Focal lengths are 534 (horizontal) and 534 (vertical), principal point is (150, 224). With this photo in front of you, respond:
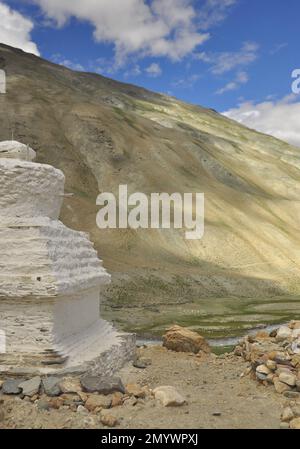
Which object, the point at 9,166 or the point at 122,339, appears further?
the point at 122,339

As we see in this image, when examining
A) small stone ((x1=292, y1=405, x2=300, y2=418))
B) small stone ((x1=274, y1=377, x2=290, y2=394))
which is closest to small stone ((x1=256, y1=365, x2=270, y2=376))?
small stone ((x1=274, y1=377, x2=290, y2=394))

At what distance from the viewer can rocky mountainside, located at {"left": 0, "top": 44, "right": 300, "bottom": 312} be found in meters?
51.0

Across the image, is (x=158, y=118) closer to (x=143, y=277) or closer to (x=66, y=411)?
(x=143, y=277)

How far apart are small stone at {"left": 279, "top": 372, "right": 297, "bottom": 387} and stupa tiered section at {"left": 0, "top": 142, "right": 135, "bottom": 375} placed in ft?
15.8

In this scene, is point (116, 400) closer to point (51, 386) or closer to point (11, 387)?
point (51, 386)

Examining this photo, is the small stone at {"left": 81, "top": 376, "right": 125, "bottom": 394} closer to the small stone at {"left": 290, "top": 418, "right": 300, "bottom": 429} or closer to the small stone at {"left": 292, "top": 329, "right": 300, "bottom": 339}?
the small stone at {"left": 290, "top": 418, "right": 300, "bottom": 429}

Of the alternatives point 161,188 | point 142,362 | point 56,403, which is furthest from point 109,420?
point 161,188

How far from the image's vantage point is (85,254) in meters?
16.6

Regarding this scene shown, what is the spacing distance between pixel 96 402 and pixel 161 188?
55.2 metres

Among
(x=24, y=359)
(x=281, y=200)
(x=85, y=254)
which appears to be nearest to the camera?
(x=24, y=359)

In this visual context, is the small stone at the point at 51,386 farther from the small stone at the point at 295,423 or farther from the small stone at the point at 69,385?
the small stone at the point at 295,423

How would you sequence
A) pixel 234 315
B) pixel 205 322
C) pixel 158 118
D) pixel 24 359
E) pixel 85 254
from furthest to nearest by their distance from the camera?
pixel 158 118
pixel 234 315
pixel 205 322
pixel 85 254
pixel 24 359
